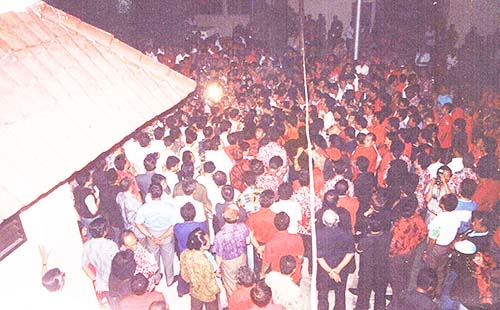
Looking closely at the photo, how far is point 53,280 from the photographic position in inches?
164

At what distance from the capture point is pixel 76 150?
277 centimetres

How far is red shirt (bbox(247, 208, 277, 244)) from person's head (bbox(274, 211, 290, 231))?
346 millimetres

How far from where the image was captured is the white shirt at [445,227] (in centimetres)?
531

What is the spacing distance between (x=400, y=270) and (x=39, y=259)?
426 cm

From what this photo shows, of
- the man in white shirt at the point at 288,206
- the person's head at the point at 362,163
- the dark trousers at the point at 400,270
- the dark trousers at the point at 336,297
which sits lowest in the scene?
the dark trousers at the point at 336,297

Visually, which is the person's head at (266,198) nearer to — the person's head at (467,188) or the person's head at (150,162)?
the person's head at (150,162)

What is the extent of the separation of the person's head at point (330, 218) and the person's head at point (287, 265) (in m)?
0.70

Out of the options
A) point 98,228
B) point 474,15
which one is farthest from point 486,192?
point 474,15

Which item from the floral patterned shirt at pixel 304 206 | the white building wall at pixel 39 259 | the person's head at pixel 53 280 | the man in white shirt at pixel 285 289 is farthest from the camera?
the floral patterned shirt at pixel 304 206

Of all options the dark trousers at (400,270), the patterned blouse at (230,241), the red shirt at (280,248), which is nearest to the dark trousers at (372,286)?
the dark trousers at (400,270)

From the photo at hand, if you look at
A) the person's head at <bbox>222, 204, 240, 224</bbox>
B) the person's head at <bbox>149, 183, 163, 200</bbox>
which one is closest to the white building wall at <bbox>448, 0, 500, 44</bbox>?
the person's head at <bbox>222, 204, 240, 224</bbox>

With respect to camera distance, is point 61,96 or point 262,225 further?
point 262,225

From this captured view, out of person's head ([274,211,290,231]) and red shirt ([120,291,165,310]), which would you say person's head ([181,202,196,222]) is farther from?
red shirt ([120,291,165,310])

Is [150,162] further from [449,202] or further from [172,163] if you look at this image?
[449,202]
